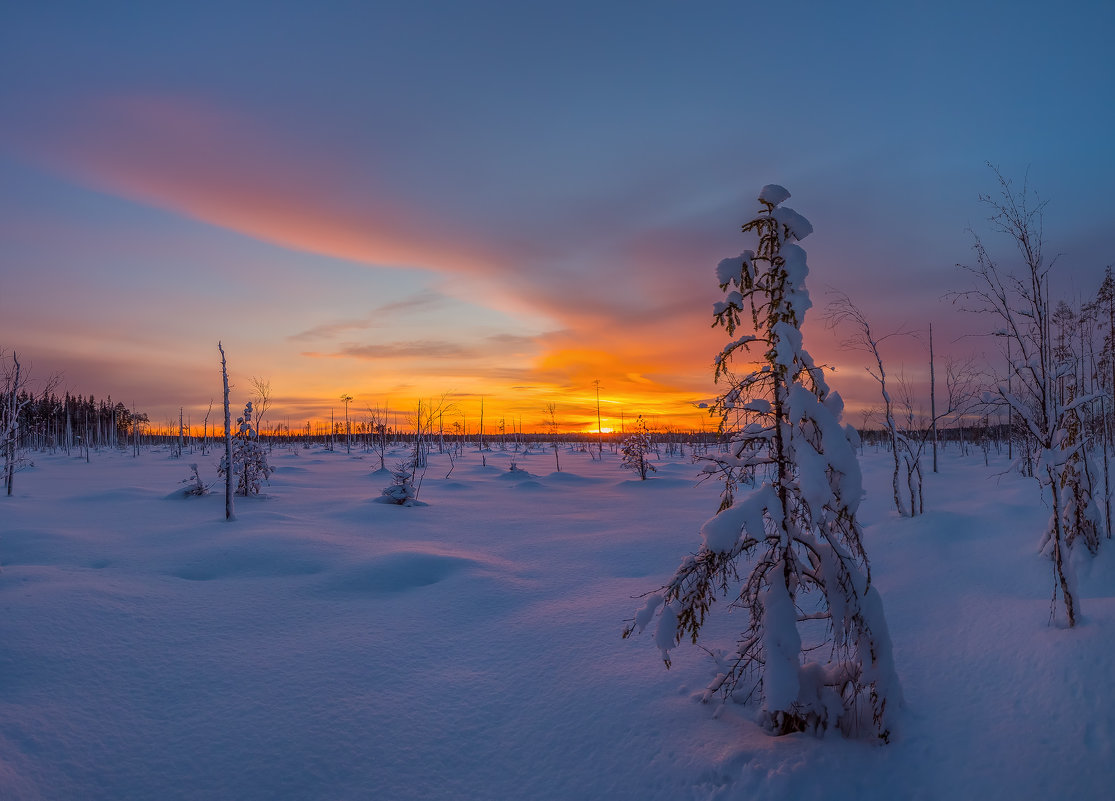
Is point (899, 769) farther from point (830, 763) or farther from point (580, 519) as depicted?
point (580, 519)

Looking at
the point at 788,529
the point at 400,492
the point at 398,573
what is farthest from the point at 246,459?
the point at 788,529

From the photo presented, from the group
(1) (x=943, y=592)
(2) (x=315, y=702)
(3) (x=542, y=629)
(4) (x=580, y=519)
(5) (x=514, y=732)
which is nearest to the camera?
(5) (x=514, y=732)

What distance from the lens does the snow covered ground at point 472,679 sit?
3.92 meters

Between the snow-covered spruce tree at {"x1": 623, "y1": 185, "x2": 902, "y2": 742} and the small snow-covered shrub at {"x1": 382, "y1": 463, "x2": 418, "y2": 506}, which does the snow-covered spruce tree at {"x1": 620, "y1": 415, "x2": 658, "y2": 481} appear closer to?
the small snow-covered shrub at {"x1": 382, "y1": 463, "x2": 418, "y2": 506}

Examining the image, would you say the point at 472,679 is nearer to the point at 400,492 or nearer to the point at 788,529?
the point at 788,529

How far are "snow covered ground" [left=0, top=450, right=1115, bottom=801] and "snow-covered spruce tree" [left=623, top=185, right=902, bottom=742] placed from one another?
412mm

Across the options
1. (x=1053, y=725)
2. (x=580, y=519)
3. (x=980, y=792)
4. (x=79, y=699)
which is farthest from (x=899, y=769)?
(x=580, y=519)

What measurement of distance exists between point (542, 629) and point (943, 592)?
564 centimetres

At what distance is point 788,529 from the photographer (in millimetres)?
4156

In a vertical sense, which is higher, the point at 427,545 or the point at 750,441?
the point at 750,441

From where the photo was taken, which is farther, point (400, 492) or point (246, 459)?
point (246, 459)

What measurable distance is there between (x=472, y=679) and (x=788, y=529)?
3.44 meters

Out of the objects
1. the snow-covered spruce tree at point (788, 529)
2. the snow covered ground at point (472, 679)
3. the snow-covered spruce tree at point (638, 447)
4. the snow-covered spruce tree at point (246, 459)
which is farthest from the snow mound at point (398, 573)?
the snow-covered spruce tree at point (638, 447)

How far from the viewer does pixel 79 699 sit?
4.89 metres
